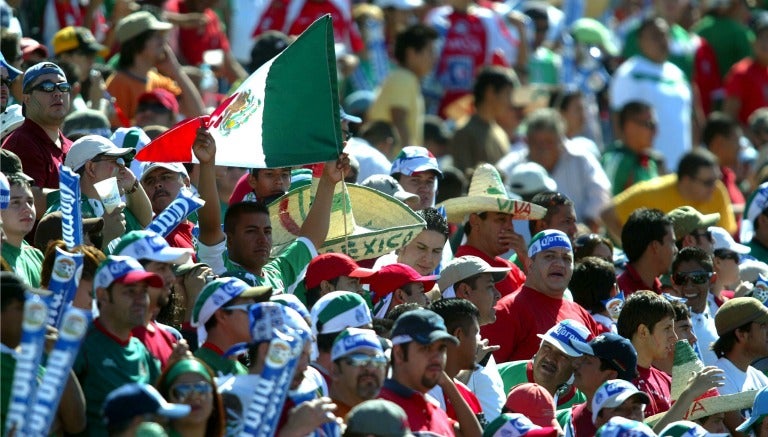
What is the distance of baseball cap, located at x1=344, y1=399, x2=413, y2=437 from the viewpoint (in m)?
6.89

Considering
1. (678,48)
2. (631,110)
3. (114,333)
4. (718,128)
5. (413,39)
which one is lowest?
(678,48)

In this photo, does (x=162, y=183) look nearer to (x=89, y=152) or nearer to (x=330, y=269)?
(x=89, y=152)

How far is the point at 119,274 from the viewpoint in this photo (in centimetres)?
714

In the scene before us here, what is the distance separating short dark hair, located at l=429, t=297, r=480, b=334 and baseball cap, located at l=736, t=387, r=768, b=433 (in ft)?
5.35

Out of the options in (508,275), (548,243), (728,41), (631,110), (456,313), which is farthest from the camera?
(728,41)

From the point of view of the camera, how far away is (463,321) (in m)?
8.62

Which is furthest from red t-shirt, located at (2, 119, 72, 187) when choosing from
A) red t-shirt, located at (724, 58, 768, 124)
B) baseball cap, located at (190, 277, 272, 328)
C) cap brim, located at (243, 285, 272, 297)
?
red t-shirt, located at (724, 58, 768, 124)

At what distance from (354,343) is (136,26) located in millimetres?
5707

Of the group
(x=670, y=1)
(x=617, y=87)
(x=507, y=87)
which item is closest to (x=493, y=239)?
(x=507, y=87)

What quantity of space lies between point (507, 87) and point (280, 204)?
5.64 meters

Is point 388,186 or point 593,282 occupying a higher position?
point 388,186

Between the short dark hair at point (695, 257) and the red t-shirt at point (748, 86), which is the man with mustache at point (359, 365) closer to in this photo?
the short dark hair at point (695, 257)

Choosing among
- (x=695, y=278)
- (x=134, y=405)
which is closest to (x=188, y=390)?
(x=134, y=405)

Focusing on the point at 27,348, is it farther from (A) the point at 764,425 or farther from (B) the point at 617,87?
(B) the point at 617,87
